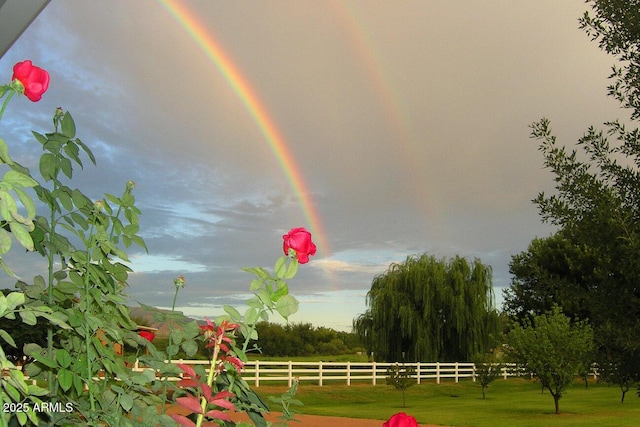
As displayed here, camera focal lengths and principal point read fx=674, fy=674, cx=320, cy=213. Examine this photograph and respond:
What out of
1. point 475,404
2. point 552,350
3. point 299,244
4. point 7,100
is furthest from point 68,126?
point 475,404

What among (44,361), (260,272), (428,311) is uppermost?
(428,311)

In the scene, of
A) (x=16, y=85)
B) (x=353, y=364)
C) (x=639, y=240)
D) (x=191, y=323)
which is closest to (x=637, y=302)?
(x=639, y=240)

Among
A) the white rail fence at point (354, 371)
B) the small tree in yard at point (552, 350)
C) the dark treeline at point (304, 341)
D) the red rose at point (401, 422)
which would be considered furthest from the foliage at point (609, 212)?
the dark treeline at point (304, 341)

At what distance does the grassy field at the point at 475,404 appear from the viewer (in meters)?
15.4

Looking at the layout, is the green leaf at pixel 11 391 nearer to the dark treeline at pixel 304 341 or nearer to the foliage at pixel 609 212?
the foliage at pixel 609 212

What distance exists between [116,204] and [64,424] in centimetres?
57

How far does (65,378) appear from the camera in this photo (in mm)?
1495

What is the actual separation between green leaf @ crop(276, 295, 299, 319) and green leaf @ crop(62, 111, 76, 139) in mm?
691

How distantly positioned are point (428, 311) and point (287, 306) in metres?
24.6

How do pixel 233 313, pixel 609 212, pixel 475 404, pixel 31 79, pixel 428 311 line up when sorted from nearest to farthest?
pixel 31 79 < pixel 233 313 < pixel 609 212 < pixel 475 404 < pixel 428 311

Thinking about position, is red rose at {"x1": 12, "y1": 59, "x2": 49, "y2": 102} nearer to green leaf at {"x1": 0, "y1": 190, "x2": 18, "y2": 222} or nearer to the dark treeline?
green leaf at {"x1": 0, "y1": 190, "x2": 18, "y2": 222}

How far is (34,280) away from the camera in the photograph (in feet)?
5.69

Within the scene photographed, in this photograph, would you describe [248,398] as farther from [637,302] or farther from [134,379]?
[637,302]

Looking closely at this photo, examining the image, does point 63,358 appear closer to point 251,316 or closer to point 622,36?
point 251,316
